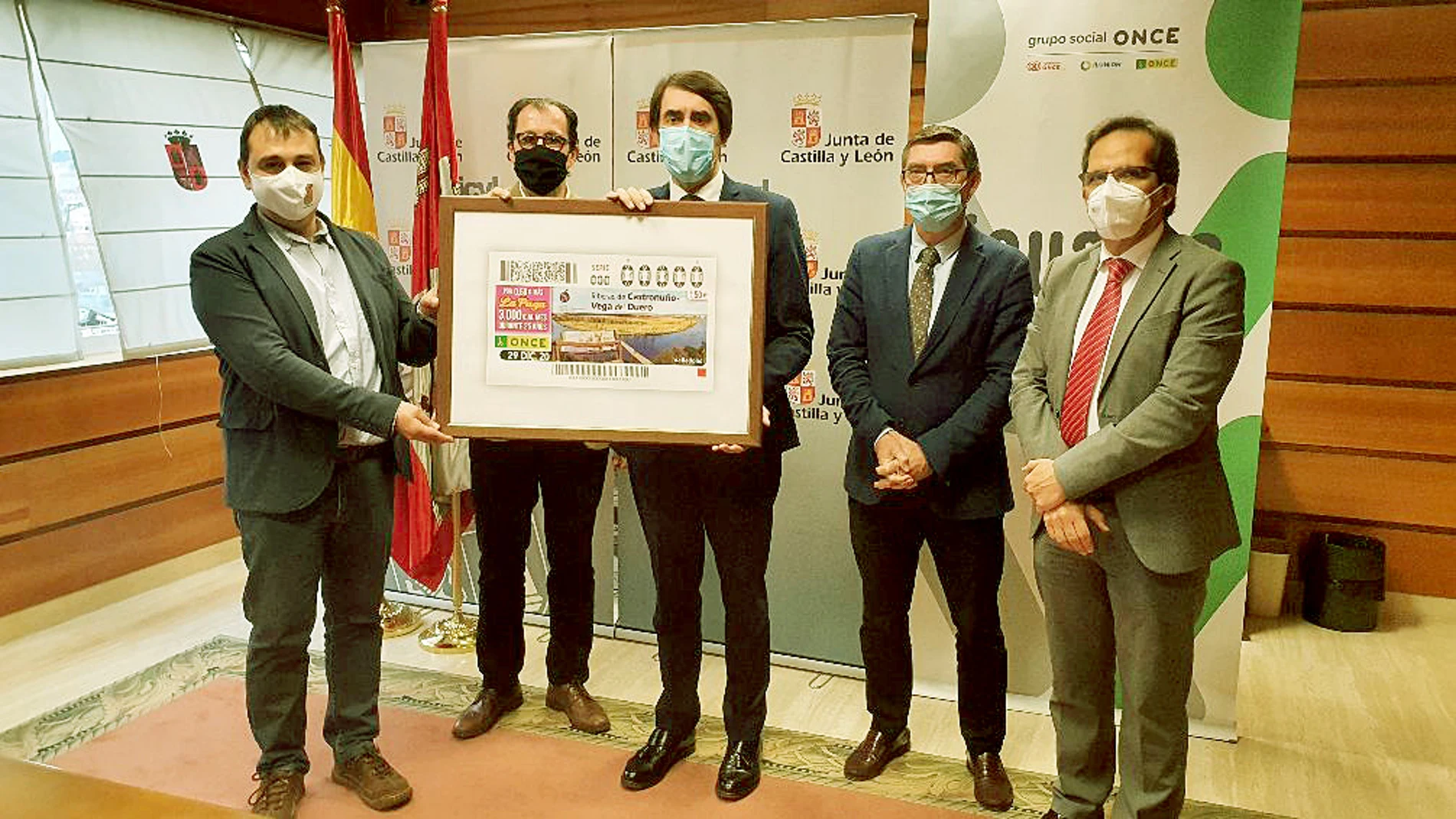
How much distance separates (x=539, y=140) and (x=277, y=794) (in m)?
1.77

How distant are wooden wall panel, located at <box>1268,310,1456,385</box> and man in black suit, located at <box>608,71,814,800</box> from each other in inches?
92.8

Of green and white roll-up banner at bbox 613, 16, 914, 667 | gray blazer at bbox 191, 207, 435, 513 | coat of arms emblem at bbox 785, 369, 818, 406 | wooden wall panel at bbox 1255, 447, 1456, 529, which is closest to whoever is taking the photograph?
gray blazer at bbox 191, 207, 435, 513

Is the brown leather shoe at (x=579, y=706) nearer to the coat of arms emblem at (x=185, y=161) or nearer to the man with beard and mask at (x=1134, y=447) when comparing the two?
the man with beard and mask at (x=1134, y=447)

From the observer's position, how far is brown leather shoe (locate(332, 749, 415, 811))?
8.24 ft

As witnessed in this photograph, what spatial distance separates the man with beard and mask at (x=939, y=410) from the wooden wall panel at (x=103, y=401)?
3.06 meters

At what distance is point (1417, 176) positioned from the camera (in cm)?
377

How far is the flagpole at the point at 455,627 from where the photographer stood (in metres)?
3.54

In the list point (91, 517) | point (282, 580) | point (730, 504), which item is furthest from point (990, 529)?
point (91, 517)

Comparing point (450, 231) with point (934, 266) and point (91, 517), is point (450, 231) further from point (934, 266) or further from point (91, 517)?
point (91, 517)

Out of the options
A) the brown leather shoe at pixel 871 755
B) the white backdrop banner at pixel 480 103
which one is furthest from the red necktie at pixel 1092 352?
the white backdrop banner at pixel 480 103

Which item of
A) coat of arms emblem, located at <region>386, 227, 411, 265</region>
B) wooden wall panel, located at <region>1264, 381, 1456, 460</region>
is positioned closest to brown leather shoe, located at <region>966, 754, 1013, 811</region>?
wooden wall panel, located at <region>1264, 381, 1456, 460</region>

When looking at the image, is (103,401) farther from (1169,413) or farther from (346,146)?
(1169,413)

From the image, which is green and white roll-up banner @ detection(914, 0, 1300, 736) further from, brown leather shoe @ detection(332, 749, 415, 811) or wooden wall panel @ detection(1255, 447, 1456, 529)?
brown leather shoe @ detection(332, 749, 415, 811)

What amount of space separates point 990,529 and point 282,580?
5.56 ft
